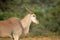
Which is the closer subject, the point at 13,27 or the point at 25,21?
the point at 13,27

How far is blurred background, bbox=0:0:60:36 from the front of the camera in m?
10.4

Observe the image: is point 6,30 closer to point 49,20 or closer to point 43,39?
point 43,39

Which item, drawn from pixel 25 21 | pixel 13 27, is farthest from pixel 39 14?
pixel 13 27

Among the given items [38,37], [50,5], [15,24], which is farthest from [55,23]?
[15,24]

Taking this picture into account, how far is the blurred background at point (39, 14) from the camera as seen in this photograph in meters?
10.4

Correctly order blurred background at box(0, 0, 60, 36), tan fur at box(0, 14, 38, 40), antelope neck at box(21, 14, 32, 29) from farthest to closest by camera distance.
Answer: blurred background at box(0, 0, 60, 36) → antelope neck at box(21, 14, 32, 29) → tan fur at box(0, 14, 38, 40)

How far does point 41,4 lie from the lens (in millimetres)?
13133

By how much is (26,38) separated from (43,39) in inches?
24.6

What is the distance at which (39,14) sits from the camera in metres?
10.9

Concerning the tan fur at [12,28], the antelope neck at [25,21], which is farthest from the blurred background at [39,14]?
the tan fur at [12,28]

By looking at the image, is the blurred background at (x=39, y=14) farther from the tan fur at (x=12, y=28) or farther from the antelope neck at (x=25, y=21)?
the tan fur at (x=12, y=28)

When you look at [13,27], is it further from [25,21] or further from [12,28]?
[25,21]

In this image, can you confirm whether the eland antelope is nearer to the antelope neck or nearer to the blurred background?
the antelope neck

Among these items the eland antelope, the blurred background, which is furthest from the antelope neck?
the blurred background
